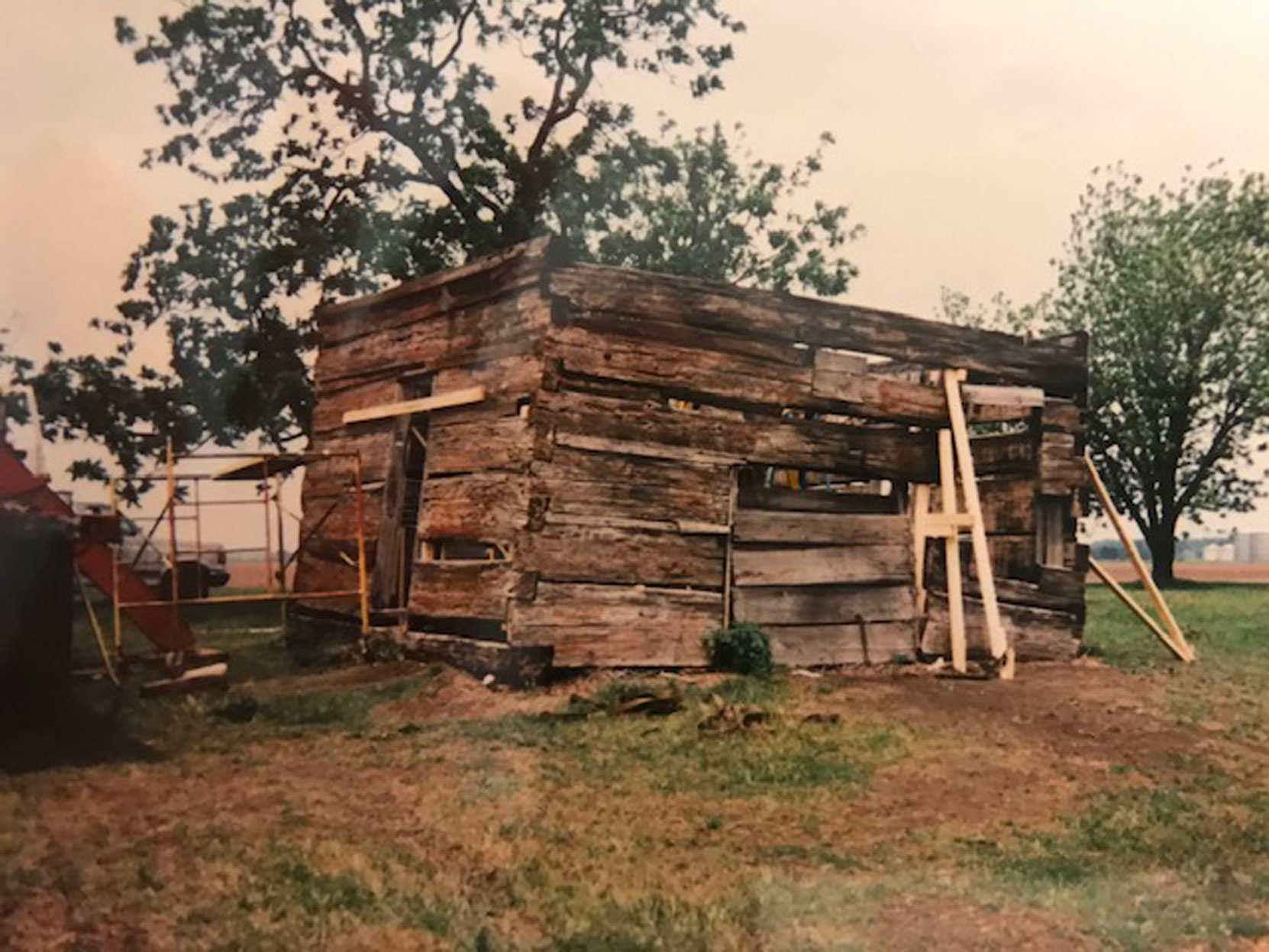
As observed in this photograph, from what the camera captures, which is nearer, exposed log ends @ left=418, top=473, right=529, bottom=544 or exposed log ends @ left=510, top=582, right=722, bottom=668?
exposed log ends @ left=510, top=582, right=722, bottom=668

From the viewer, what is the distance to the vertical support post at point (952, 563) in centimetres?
1161

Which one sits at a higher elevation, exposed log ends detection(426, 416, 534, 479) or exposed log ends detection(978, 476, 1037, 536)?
exposed log ends detection(426, 416, 534, 479)

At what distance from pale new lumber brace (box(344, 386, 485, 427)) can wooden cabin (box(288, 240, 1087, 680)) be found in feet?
0.11

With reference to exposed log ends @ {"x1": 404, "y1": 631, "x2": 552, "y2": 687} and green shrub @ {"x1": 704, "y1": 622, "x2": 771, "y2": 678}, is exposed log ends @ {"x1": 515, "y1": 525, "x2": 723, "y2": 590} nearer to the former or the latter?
green shrub @ {"x1": 704, "y1": 622, "x2": 771, "y2": 678}

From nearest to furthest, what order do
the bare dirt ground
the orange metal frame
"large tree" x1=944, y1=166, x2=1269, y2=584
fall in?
the bare dirt ground → the orange metal frame → "large tree" x1=944, y1=166, x2=1269, y2=584

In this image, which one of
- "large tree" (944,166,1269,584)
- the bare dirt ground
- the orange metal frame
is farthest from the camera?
"large tree" (944,166,1269,584)

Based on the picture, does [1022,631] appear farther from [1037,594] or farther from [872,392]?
[872,392]

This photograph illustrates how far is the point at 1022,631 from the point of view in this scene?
12773 mm

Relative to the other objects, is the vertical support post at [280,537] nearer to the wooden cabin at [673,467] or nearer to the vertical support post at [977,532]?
the wooden cabin at [673,467]

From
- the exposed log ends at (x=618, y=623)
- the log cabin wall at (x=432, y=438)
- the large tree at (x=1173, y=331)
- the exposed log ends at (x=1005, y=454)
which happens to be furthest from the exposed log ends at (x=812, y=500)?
the large tree at (x=1173, y=331)

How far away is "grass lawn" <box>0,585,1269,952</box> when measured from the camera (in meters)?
4.52

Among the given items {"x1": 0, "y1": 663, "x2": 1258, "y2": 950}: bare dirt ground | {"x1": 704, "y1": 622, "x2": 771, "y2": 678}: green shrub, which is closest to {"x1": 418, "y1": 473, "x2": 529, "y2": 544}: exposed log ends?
{"x1": 0, "y1": 663, "x2": 1258, "y2": 950}: bare dirt ground

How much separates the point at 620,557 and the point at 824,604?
2476mm

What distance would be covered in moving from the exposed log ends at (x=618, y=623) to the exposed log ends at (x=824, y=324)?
2876 mm
